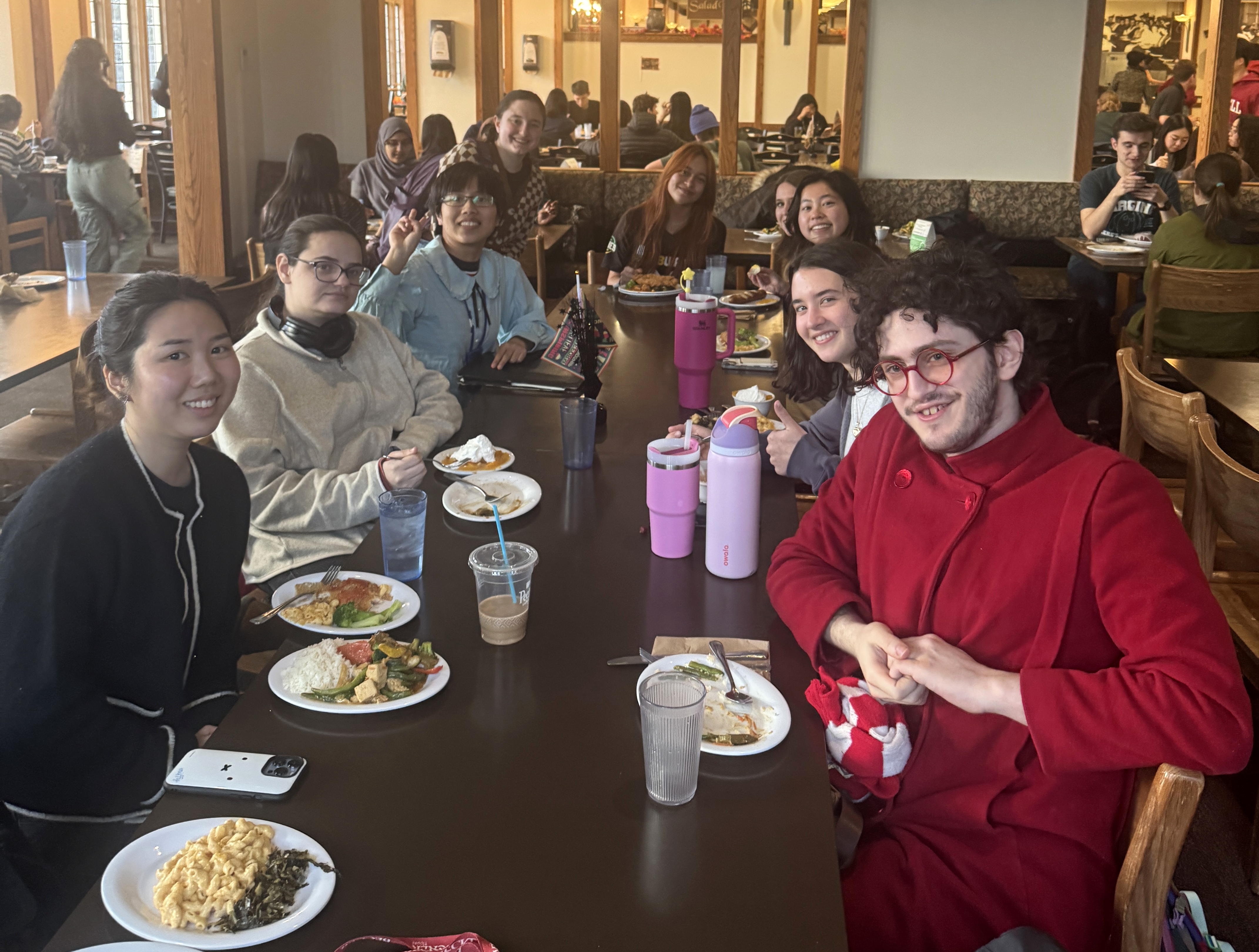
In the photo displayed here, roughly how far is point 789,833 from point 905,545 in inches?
20.4

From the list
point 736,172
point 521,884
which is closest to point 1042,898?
point 521,884

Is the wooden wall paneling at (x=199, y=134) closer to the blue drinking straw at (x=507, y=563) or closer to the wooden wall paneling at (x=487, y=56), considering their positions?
the wooden wall paneling at (x=487, y=56)

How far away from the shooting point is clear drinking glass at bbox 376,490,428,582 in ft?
5.58

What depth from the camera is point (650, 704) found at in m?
1.16

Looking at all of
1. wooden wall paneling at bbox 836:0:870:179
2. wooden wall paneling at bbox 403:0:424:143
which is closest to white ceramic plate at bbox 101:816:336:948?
wooden wall paneling at bbox 836:0:870:179

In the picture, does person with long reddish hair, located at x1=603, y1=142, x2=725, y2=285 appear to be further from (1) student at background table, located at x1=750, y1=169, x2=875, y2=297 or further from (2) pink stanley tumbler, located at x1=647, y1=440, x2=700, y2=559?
(2) pink stanley tumbler, located at x1=647, y1=440, x2=700, y2=559

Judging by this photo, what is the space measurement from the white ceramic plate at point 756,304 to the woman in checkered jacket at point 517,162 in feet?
3.29

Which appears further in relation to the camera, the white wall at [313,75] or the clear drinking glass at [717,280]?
the white wall at [313,75]

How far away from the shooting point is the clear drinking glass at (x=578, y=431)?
2176mm

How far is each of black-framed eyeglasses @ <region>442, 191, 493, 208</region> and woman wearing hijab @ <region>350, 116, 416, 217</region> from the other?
9.43 ft

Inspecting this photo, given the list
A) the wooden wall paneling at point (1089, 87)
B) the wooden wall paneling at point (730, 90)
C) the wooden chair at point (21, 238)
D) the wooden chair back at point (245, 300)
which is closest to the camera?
the wooden chair back at point (245, 300)

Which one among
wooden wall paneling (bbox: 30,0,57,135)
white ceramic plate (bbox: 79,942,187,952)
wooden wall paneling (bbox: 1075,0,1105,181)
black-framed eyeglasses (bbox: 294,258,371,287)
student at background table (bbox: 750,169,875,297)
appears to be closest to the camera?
white ceramic plate (bbox: 79,942,187,952)

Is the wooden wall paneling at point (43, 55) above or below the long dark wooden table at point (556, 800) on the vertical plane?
above

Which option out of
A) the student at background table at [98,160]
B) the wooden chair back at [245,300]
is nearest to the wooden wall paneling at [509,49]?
the student at background table at [98,160]
